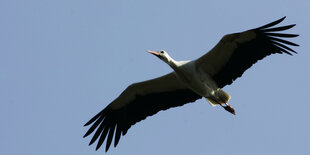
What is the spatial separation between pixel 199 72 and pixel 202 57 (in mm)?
332

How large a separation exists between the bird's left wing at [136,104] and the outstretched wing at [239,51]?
0.81 m

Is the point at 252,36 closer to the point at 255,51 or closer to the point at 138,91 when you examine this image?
the point at 255,51

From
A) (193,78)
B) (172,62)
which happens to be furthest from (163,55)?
(193,78)

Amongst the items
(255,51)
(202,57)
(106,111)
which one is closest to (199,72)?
(202,57)

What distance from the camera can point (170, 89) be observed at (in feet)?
48.7

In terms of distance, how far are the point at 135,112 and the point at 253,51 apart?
2980mm

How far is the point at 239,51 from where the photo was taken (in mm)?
13961

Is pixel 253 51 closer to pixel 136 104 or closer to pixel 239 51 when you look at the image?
pixel 239 51

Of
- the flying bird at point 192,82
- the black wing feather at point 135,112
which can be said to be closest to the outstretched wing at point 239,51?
the flying bird at point 192,82

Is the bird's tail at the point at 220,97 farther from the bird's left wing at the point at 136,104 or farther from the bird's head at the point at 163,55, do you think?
the bird's head at the point at 163,55

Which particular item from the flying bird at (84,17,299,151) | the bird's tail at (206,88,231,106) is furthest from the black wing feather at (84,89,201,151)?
the bird's tail at (206,88,231,106)

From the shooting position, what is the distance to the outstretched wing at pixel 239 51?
538 inches

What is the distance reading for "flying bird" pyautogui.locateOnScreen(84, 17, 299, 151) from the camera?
13.8 meters

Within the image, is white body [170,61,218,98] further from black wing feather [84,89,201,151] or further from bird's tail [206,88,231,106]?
black wing feather [84,89,201,151]
